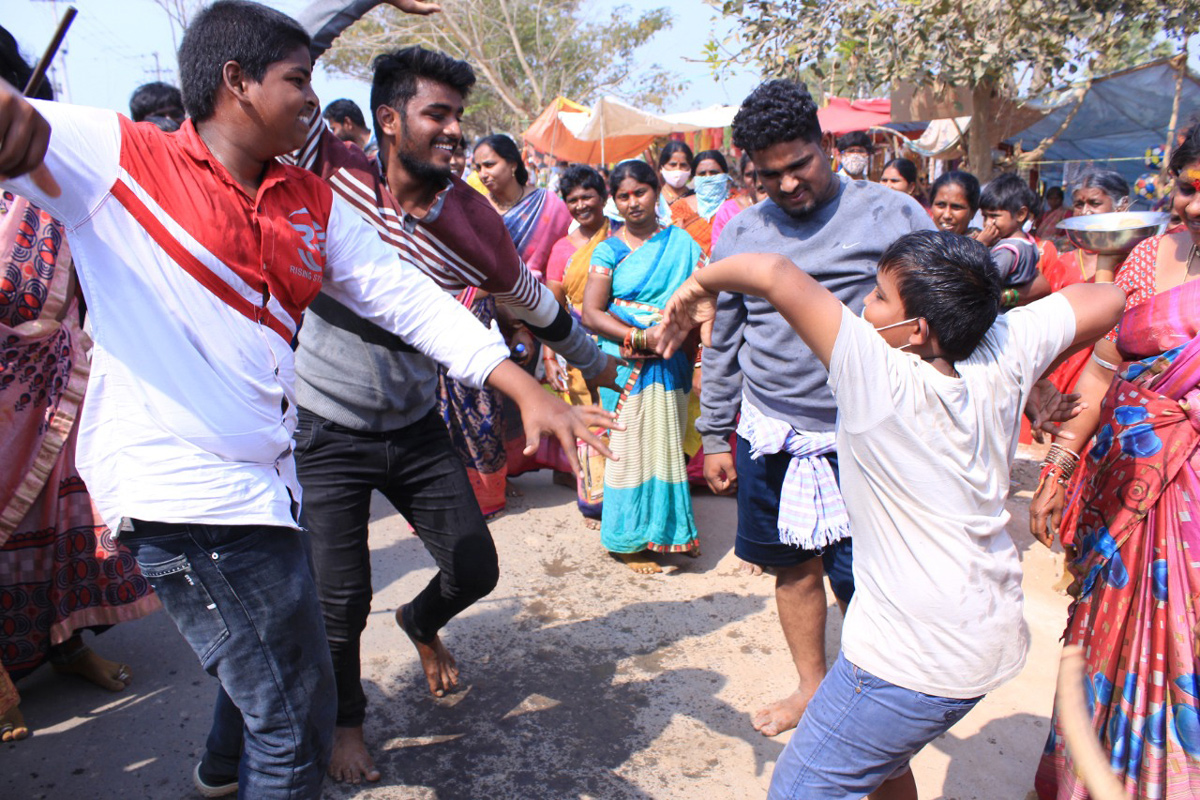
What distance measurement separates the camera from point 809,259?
2723 millimetres

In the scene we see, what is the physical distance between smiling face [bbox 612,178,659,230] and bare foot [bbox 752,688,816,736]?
2.47 m

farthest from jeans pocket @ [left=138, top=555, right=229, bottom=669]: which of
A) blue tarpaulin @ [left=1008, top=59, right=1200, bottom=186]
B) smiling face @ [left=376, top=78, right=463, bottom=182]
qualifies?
blue tarpaulin @ [left=1008, top=59, right=1200, bottom=186]

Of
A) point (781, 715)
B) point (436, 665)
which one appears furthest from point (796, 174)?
point (436, 665)

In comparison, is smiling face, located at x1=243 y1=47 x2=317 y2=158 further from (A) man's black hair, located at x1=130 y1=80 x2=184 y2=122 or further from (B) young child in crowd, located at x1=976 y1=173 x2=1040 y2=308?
(B) young child in crowd, located at x1=976 y1=173 x2=1040 y2=308

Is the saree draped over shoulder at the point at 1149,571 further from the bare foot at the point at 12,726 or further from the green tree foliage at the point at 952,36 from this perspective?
the green tree foliage at the point at 952,36

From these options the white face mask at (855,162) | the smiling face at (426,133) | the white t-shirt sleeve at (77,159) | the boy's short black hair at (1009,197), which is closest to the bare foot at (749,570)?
the boy's short black hair at (1009,197)

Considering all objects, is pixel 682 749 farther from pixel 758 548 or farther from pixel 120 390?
pixel 120 390

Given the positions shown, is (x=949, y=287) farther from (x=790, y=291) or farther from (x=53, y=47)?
(x=53, y=47)

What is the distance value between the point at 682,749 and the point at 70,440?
7.94ft

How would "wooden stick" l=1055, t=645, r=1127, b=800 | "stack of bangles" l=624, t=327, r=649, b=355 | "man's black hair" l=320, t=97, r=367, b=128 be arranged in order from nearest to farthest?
1. "wooden stick" l=1055, t=645, r=1127, b=800
2. "stack of bangles" l=624, t=327, r=649, b=355
3. "man's black hair" l=320, t=97, r=367, b=128

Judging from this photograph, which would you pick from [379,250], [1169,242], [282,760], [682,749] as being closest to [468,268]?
[379,250]

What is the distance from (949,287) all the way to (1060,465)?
38.4 inches

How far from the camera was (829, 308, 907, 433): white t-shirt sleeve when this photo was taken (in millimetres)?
1730

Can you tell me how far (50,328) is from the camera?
9.76 ft
